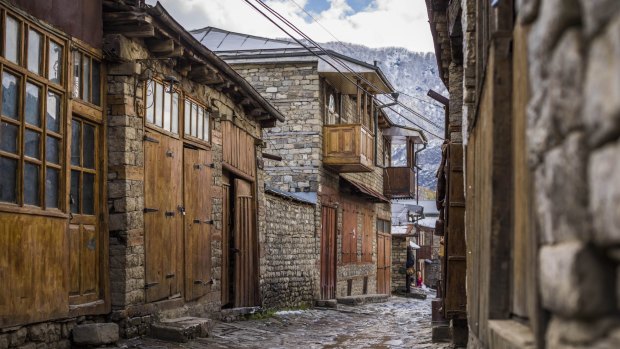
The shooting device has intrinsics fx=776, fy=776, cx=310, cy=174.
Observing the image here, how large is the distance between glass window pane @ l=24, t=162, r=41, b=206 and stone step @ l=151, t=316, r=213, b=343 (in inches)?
102

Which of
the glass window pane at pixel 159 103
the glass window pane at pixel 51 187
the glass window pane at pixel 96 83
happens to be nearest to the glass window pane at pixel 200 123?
the glass window pane at pixel 159 103

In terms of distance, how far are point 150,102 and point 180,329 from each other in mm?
2799

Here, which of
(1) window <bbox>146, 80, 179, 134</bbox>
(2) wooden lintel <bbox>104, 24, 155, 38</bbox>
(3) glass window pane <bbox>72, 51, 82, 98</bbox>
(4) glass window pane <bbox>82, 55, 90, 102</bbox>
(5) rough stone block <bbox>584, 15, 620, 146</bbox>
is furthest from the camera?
(1) window <bbox>146, 80, 179, 134</bbox>

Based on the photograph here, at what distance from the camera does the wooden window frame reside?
22.4 feet

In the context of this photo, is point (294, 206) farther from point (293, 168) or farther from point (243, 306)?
point (243, 306)

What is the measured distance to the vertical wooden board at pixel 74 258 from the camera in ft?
25.9

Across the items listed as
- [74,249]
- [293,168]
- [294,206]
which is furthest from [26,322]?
[293,168]

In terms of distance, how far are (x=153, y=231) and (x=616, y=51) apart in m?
8.49

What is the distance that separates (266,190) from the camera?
15344 millimetres

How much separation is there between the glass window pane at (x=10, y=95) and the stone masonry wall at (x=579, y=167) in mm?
5589

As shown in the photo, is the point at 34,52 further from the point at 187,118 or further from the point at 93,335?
the point at 187,118

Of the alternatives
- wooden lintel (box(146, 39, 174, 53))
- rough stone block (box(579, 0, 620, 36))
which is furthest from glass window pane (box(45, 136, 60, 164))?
rough stone block (box(579, 0, 620, 36))

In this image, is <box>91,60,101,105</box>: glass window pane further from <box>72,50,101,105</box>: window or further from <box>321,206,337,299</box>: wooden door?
<box>321,206,337,299</box>: wooden door

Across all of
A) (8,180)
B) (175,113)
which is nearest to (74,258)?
(8,180)
